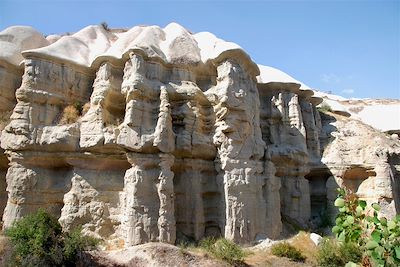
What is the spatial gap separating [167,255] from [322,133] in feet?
51.5

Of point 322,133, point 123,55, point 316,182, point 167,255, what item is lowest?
point 167,255

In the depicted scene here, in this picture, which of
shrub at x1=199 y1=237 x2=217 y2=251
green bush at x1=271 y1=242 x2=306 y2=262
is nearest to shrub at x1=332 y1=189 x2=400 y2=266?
shrub at x1=199 y1=237 x2=217 y2=251

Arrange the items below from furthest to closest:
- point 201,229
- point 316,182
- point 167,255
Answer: point 316,182 → point 201,229 → point 167,255

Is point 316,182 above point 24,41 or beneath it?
beneath

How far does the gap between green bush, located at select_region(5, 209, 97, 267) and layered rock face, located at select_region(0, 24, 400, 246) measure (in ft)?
9.53

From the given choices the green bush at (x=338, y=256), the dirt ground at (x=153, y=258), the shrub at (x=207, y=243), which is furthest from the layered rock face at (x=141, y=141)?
the green bush at (x=338, y=256)

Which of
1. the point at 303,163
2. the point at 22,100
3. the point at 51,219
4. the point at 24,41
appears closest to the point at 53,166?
the point at 22,100

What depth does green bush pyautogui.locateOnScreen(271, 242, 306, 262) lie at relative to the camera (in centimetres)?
1656

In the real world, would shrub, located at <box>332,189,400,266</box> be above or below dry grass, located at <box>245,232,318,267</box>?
above

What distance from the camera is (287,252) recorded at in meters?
16.6

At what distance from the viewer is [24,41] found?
20500 millimetres

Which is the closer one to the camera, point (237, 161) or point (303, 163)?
point (237, 161)

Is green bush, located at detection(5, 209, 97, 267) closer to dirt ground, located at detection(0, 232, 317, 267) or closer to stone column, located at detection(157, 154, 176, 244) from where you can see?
dirt ground, located at detection(0, 232, 317, 267)

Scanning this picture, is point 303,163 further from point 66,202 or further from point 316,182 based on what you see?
point 66,202
